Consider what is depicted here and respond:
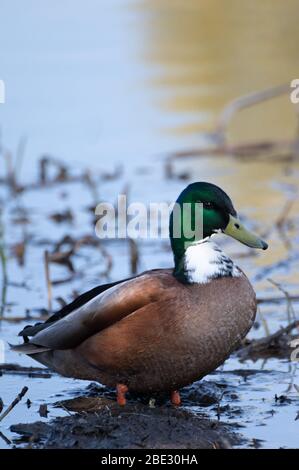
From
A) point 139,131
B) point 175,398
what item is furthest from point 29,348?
point 139,131

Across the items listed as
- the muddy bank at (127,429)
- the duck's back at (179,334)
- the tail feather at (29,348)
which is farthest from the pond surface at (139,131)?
the duck's back at (179,334)

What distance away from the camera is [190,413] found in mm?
5805

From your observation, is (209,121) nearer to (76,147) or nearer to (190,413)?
(76,147)

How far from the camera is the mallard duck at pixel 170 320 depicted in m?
5.54

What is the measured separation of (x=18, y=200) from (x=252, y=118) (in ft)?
10.4

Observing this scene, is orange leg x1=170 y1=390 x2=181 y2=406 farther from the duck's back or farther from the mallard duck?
the duck's back

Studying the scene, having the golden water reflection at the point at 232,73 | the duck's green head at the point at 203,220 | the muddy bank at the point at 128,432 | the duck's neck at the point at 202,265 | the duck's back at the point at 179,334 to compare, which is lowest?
the muddy bank at the point at 128,432

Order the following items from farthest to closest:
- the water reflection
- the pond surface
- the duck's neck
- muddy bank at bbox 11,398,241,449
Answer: the water reflection → the pond surface → the duck's neck → muddy bank at bbox 11,398,241,449

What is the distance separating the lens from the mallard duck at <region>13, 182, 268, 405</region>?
18.2 ft

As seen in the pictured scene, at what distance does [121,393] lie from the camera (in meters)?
5.80

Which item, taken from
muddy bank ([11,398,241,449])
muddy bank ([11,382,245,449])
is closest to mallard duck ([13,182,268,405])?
muddy bank ([11,382,245,449])

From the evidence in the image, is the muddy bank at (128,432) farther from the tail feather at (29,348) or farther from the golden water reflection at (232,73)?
the golden water reflection at (232,73)
